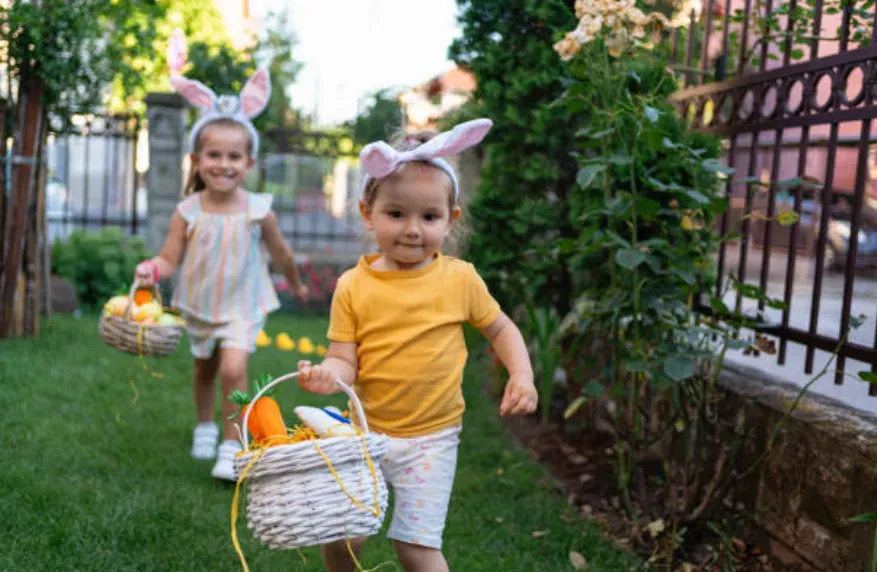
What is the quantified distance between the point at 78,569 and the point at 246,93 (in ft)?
7.55

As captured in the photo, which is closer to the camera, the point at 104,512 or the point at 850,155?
the point at 104,512

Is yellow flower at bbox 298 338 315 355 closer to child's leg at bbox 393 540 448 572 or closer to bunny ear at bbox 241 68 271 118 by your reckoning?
bunny ear at bbox 241 68 271 118

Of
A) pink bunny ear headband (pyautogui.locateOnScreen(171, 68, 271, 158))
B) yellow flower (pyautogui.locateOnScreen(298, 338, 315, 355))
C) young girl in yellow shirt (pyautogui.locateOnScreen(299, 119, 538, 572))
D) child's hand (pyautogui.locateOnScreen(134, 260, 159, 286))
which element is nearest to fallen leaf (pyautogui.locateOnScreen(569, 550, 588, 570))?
young girl in yellow shirt (pyautogui.locateOnScreen(299, 119, 538, 572))

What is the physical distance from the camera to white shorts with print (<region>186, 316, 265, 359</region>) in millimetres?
4043

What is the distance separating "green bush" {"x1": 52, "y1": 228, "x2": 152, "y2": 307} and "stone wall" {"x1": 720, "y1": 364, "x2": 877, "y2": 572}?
6306mm

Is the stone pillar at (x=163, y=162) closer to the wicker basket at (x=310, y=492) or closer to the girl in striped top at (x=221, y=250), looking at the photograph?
the girl in striped top at (x=221, y=250)

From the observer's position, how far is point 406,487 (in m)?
2.42

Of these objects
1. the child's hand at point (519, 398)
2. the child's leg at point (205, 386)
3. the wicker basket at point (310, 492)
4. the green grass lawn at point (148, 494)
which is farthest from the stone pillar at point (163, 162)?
the wicker basket at point (310, 492)

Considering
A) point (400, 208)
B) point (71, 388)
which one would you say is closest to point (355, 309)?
point (400, 208)

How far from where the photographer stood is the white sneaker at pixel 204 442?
4035mm

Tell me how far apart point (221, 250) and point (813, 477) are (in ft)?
8.65

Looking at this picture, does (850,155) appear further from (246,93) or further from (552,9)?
(246,93)

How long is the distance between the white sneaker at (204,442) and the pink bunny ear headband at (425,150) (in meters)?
2.14

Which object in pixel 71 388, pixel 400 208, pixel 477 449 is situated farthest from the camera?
pixel 71 388
